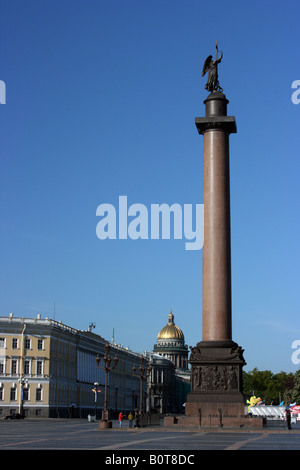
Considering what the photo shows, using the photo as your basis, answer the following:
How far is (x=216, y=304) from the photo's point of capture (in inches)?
1896

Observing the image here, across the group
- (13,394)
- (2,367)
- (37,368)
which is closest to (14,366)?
(2,367)

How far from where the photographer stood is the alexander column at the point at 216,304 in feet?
154

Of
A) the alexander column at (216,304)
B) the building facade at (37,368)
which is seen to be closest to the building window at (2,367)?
the building facade at (37,368)

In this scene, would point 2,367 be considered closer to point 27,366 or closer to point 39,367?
point 27,366

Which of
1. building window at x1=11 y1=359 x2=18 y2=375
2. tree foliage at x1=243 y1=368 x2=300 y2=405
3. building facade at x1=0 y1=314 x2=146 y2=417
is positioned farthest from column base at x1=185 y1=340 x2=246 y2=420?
tree foliage at x1=243 y1=368 x2=300 y2=405

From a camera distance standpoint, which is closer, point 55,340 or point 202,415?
point 202,415

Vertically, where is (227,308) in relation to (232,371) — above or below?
above

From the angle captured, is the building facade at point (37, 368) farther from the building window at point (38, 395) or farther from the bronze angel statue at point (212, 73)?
the bronze angel statue at point (212, 73)
